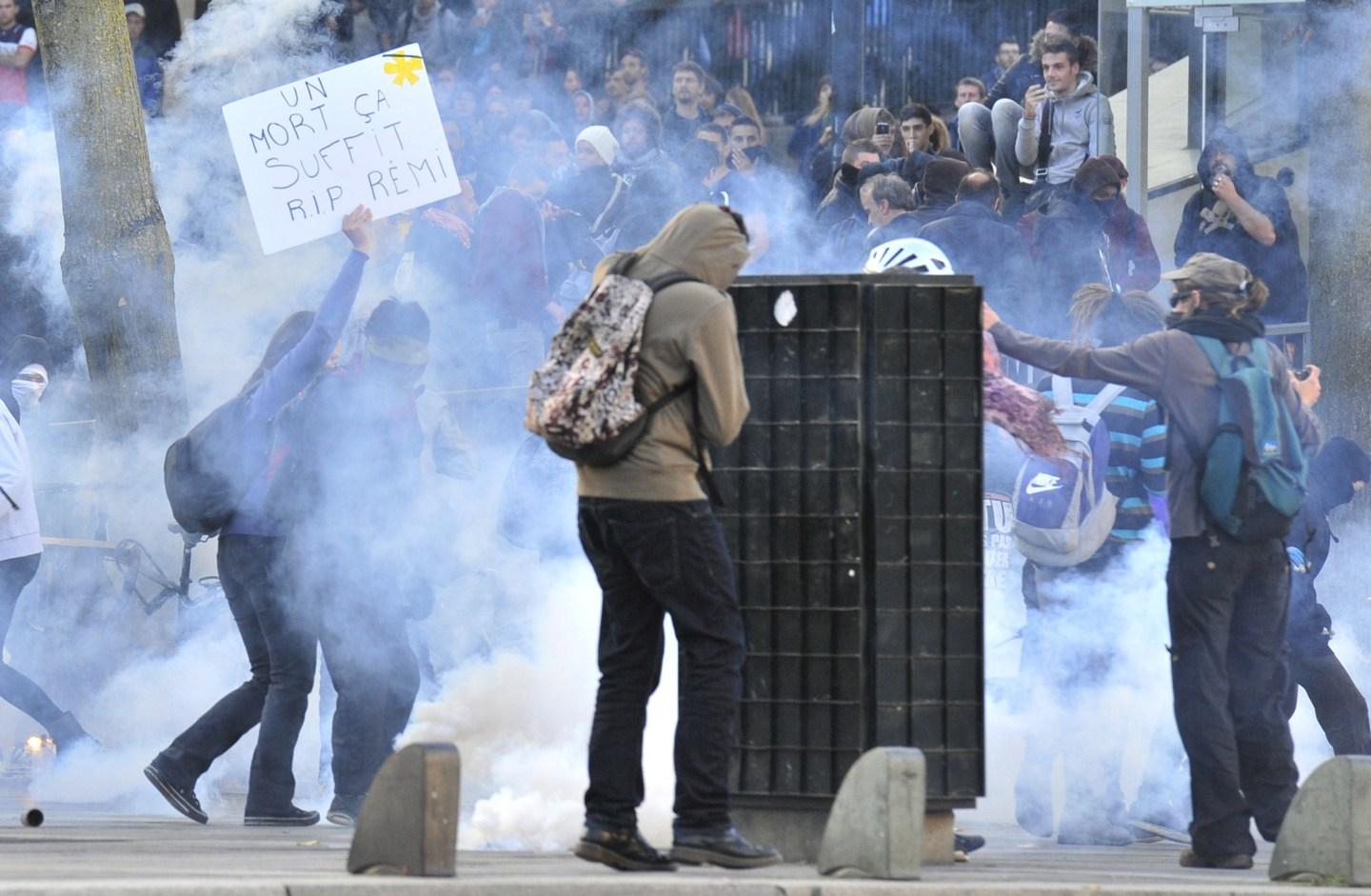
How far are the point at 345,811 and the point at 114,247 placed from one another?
3.77 metres

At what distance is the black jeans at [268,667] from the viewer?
777 cm

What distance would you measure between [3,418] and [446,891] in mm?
4833

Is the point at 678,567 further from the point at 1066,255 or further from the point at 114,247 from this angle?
the point at 114,247

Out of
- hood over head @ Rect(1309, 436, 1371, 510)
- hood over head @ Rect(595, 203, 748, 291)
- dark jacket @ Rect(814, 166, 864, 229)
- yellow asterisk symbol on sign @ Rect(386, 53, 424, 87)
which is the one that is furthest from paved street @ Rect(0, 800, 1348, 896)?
dark jacket @ Rect(814, 166, 864, 229)

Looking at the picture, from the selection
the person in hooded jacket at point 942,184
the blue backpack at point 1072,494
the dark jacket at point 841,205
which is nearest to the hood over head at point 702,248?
the blue backpack at point 1072,494

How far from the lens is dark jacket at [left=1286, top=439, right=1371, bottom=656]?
7.97 m

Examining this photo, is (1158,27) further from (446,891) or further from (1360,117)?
(446,891)

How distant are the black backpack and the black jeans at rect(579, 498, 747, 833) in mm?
2301

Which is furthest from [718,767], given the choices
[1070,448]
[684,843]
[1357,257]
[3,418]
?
[1357,257]

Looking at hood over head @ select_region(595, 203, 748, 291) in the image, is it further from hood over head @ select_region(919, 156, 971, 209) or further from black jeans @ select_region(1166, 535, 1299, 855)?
hood over head @ select_region(919, 156, 971, 209)

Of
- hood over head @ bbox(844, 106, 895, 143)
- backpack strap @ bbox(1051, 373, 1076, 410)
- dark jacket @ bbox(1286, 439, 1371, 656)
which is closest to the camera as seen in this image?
backpack strap @ bbox(1051, 373, 1076, 410)

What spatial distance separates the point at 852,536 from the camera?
5793 millimetres

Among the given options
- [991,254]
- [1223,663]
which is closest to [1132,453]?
[1223,663]

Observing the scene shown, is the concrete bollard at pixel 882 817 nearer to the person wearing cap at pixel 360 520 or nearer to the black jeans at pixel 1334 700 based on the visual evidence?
the person wearing cap at pixel 360 520
